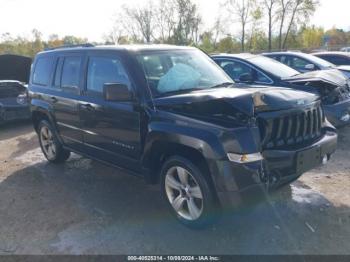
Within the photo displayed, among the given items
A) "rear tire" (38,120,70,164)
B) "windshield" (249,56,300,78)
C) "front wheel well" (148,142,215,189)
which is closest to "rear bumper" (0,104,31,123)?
"rear tire" (38,120,70,164)

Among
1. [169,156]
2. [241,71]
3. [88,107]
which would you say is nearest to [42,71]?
[88,107]

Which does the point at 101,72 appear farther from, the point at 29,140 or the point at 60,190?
the point at 29,140

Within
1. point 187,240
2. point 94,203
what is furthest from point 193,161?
point 94,203

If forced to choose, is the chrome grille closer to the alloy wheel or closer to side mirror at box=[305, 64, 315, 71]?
the alloy wheel

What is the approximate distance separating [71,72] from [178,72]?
1.72m

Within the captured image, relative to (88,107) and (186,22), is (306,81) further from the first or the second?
(186,22)

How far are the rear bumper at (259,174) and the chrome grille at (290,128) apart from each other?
5.0 inches

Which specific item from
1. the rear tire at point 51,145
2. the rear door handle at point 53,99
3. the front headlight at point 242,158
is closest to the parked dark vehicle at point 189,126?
the front headlight at point 242,158

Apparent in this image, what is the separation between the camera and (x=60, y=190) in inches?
191

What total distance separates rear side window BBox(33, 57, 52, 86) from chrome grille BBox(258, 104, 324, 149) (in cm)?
378

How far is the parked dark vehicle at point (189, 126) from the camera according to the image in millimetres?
3102

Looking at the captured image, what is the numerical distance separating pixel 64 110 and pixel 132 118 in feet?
5.50

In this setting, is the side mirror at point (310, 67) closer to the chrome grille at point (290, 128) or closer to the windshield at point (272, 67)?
the windshield at point (272, 67)

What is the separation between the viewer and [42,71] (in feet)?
18.9
